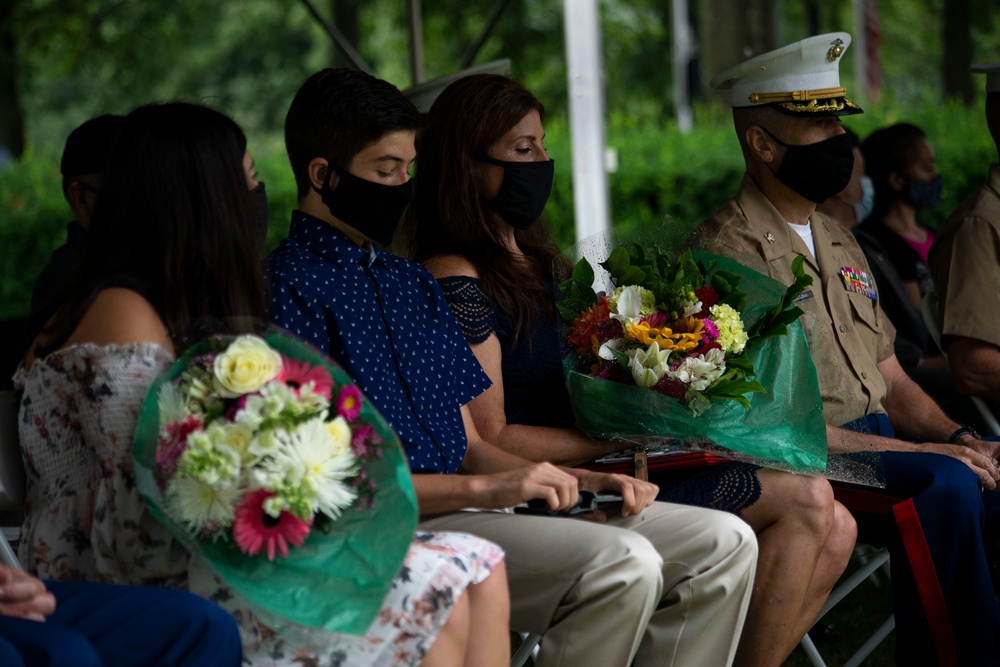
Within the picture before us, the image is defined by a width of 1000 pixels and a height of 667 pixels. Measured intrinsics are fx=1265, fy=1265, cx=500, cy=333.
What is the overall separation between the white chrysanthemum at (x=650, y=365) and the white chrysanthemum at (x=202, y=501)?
1181mm

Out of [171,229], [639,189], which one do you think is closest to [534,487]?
[171,229]

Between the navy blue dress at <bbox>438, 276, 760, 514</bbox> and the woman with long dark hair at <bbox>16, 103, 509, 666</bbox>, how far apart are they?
33.5 inches

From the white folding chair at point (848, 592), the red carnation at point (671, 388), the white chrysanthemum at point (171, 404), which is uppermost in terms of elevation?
the white chrysanthemum at point (171, 404)

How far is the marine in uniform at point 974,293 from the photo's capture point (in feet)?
13.2

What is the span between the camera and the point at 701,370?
302 centimetres

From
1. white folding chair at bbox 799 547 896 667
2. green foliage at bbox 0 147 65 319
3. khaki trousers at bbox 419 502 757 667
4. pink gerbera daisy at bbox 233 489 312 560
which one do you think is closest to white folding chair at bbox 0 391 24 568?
pink gerbera daisy at bbox 233 489 312 560

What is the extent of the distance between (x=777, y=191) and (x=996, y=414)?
1488mm

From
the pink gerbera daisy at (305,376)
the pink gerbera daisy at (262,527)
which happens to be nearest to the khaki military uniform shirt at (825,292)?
the pink gerbera daisy at (305,376)

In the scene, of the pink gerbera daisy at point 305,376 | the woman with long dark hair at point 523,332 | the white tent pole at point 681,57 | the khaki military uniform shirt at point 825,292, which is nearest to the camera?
the pink gerbera daisy at point 305,376

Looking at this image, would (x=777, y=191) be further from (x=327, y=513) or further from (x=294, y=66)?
(x=294, y=66)

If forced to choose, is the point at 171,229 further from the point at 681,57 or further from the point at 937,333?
the point at 681,57

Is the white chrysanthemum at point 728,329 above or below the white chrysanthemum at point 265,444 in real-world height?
below

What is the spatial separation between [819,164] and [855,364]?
2.05 ft

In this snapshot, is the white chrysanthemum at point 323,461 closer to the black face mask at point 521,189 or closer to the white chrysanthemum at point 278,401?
the white chrysanthemum at point 278,401
